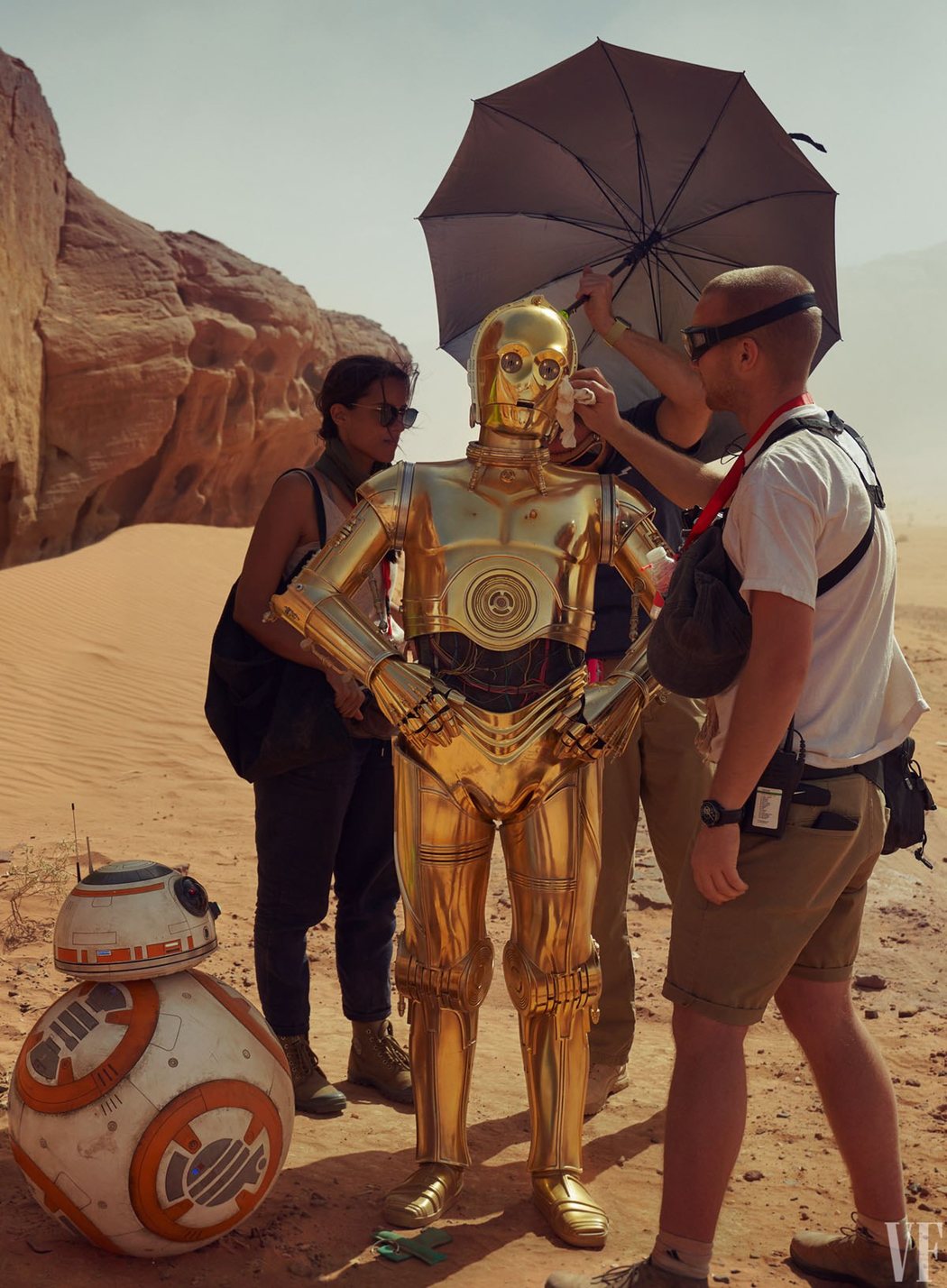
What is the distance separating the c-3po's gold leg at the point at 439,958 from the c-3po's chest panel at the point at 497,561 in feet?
1.41

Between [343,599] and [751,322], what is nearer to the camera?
[751,322]

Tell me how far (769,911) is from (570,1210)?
1139 millimetres

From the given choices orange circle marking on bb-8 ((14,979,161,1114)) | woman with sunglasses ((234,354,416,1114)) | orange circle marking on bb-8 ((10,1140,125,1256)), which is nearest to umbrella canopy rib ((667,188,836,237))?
woman with sunglasses ((234,354,416,1114))

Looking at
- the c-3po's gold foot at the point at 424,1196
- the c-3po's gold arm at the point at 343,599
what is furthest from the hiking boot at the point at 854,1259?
the c-3po's gold arm at the point at 343,599

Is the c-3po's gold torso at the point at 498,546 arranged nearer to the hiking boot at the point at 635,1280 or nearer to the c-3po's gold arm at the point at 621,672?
the c-3po's gold arm at the point at 621,672

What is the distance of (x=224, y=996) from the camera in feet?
9.53

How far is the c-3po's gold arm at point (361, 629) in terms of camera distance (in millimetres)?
2986

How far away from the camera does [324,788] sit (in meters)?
3.67

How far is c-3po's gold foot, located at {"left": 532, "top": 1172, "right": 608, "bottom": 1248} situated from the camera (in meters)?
2.96

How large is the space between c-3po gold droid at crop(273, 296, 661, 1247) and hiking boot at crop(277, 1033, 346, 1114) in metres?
0.66

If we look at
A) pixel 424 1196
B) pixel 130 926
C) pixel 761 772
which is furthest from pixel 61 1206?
pixel 761 772

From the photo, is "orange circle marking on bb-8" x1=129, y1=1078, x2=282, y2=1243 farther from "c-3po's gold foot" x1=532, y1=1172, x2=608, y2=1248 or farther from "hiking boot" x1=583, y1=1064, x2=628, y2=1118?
"hiking boot" x1=583, y1=1064, x2=628, y2=1118

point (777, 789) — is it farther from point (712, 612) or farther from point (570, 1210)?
point (570, 1210)

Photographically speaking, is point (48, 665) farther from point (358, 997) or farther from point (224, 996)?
point (224, 996)
